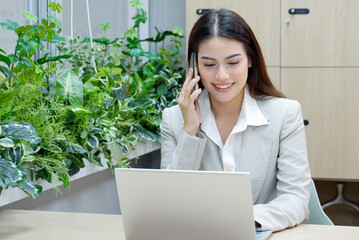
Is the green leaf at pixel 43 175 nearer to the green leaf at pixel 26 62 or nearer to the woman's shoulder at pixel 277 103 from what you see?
the green leaf at pixel 26 62

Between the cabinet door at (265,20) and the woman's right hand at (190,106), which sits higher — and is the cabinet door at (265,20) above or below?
above

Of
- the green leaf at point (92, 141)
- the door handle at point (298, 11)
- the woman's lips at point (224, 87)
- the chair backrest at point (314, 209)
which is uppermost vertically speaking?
the door handle at point (298, 11)

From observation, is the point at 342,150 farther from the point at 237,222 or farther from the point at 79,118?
the point at 237,222

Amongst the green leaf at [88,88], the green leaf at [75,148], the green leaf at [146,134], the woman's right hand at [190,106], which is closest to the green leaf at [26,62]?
the green leaf at [75,148]

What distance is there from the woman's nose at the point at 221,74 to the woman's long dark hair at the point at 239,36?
128 millimetres

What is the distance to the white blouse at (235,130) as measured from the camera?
81.6 inches

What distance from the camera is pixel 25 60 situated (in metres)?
1.95

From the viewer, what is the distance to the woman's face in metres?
2.04

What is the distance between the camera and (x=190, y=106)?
2.14 meters

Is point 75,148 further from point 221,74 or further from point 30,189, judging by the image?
point 221,74

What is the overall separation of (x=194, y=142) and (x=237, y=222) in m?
0.74

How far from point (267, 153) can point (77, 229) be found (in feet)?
2.52

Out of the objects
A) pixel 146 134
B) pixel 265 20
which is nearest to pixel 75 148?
pixel 146 134

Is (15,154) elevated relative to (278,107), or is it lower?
lower
